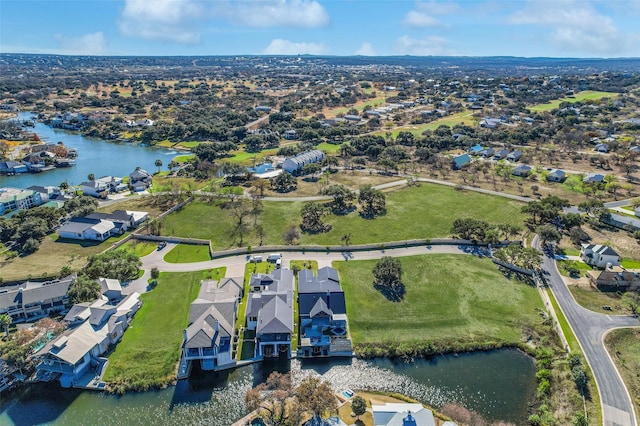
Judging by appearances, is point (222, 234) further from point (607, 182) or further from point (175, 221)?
point (607, 182)

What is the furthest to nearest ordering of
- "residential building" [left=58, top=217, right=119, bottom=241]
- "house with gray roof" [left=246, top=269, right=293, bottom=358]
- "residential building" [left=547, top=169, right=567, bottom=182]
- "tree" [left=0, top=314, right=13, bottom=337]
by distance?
"residential building" [left=547, top=169, right=567, bottom=182]
"residential building" [left=58, top=217, right=119, bottom=241]
"tree" [left=0, top=314, right=13, bottom=337]
"house with gray roof" [left=246, top=269, right=293, bottom=358]

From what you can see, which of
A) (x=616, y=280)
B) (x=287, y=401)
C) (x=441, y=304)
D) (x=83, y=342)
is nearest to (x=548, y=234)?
(x=616, y=280)

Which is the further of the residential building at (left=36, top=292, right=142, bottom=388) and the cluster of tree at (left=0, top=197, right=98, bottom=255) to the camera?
the cluster of tree at (left=0, top=197, right=98, bottom=255)

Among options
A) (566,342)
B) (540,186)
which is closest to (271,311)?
(566,342)

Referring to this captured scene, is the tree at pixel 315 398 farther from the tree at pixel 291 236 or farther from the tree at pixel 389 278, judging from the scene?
the tree at pixel 291 236

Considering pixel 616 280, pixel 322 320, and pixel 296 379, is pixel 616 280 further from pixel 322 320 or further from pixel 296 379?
pixel 296 379

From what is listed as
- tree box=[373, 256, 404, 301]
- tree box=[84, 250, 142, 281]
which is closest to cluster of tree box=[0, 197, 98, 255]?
tree box=[84, 250, 142, 281]

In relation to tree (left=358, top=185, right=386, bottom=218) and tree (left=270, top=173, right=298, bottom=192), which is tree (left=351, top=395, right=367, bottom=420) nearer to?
tree (left=358, top=185, right=386, bottom=218)
